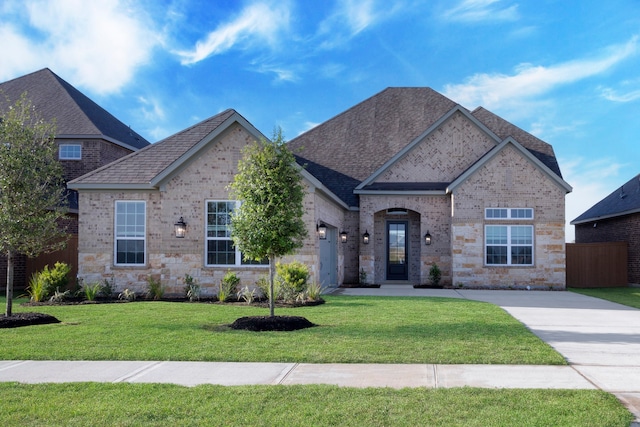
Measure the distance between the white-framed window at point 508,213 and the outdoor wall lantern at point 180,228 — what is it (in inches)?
452

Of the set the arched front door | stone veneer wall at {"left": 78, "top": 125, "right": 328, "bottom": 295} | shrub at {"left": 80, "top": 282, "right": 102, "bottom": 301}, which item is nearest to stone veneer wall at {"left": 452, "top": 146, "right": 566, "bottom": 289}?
the arched front door

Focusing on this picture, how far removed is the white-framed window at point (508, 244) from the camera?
21609 millimetres

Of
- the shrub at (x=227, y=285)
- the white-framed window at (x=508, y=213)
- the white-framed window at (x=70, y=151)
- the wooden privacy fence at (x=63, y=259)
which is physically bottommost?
the shrub at (x=227, y=285)

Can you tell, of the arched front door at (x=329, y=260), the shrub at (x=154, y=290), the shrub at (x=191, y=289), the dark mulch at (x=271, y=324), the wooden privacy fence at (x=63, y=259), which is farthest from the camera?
the wooden privacy fence at (x=63, y=259)

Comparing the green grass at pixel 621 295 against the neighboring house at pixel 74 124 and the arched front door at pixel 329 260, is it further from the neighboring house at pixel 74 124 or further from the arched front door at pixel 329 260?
the neighboring house at pixel 74 124

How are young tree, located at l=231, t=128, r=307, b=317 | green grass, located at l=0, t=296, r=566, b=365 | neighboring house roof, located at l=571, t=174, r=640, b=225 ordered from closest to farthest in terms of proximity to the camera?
green grass, located at l=0, t=296, r=566, b=365, young tree, located at l=231, t=128, r=307, b=317, neighboring house roof, located at l=571, t=174, r=640, b=225

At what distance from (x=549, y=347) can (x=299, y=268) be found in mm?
7983

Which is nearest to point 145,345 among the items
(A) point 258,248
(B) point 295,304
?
(A) point 258,248

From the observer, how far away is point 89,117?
26750 millimetres

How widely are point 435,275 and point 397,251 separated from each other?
2445mm

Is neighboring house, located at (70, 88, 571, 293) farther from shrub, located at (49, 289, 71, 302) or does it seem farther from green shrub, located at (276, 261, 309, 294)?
green shrub, located at (276, 261, 309, 294)

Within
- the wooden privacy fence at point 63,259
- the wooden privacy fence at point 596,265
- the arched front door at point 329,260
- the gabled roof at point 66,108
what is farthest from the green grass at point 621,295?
the gabled roof at point 66,108

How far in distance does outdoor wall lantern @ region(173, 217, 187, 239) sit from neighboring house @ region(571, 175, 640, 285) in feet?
61.2

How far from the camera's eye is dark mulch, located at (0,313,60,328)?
37.6 feet
